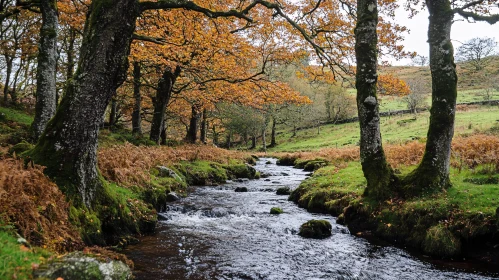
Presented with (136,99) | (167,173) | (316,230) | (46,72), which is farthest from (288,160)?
(46,72)

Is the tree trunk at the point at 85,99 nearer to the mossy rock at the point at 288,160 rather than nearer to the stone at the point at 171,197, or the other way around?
the stone at the point at 171,197

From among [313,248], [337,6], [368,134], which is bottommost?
[313,248]

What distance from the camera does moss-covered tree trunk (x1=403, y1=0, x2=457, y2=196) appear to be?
9.62 metres

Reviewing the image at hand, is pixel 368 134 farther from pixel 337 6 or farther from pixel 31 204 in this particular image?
pixel 31 204

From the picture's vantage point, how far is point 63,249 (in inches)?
216

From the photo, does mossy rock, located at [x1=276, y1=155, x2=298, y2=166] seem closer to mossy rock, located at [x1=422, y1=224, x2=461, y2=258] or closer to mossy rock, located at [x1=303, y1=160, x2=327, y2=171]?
mossy rock, located at [x1=303, y1=160, x2=327, y2=171]

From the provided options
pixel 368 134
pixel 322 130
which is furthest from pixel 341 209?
pixel 322 130

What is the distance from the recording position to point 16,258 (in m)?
3.87


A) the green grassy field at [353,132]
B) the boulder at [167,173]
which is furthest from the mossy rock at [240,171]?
the green grassy field at [353,132]

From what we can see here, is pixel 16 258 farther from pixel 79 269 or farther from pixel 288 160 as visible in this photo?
pixel 288 160

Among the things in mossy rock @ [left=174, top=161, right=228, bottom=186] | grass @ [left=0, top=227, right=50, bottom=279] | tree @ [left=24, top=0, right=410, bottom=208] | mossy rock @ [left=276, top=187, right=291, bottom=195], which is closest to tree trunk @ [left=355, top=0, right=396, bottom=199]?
mossy rock @ [left=276, top=187, right=291, bottom=195]

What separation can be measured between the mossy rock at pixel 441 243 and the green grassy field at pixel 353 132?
3542 centimetres

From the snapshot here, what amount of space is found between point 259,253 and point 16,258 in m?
5.32

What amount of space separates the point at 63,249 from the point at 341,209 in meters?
9.18
